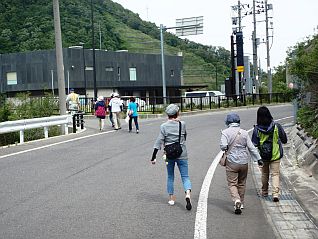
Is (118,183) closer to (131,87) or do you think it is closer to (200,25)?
(200,25)

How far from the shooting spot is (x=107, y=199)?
26.7 ft

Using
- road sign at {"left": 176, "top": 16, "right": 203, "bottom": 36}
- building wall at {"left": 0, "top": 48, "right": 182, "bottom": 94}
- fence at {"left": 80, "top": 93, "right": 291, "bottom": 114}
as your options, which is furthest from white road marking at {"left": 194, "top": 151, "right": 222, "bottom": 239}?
building wall at {"left": 0, "top": 48, "right": 182, "bottom": 94}

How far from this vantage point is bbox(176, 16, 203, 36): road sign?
134ft

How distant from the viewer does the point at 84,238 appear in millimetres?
5930

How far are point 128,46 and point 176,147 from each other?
105 meters

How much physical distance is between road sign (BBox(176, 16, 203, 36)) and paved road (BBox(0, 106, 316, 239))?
2793 cm

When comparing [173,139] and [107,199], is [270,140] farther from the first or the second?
[107,199]

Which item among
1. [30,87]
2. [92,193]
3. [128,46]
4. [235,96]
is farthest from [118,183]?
[128,46]

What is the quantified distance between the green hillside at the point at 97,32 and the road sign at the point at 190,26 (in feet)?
148

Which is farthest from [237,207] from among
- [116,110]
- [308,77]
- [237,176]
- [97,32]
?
[97,32]

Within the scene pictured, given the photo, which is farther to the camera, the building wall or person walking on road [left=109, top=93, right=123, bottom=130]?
the building wall

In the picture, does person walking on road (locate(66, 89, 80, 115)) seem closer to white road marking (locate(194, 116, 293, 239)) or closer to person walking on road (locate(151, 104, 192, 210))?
white road marking (locate(194, 116, 293, 239))

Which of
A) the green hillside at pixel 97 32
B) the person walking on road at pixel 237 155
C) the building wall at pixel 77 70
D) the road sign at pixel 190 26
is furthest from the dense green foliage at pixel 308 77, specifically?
the green hillside at pixel 97 32

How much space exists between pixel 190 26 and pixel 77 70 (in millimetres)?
25779
